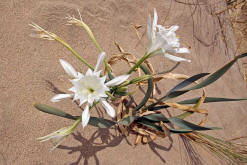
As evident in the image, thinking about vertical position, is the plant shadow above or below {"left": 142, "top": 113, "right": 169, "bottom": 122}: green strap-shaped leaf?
below

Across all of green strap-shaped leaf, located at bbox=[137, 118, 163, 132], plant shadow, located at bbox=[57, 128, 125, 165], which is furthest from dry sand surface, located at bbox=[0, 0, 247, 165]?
green strap-shaped leaf, located at bbox=[137, 118, 163, 132]

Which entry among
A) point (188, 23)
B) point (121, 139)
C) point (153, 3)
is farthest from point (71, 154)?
point (188, 23)

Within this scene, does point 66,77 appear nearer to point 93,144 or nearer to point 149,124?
point 93,144

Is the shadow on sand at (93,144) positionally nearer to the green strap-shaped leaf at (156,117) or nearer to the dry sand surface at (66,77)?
the dry sand surface at (66,77)

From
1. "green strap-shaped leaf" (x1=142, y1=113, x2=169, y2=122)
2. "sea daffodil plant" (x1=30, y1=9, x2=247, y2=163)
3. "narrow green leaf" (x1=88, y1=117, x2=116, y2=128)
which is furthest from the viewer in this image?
"green strap-shaped leaf" (x1=142, y1=113, x2=169, y2=122)

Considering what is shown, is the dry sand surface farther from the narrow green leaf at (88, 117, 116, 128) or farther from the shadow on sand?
the narrow green leaf at (88, 117, 116, 128)

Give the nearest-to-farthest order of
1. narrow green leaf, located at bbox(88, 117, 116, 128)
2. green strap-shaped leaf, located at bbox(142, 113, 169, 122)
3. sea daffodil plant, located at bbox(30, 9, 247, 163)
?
sea daffodil plant, located at bbox(30, 9, 247, 163), narrow green leaf, located at bbox(88, 117, 116, 128), green strap-shaped leaf, located at bbox(142, 113, 169, 122)

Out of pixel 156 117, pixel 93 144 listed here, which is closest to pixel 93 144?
pixel 93 144

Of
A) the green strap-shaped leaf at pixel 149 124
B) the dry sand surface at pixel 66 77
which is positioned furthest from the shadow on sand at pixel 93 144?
the green strap-shaped leaf at pixel 149 124

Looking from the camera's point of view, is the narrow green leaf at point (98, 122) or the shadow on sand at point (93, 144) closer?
the narrow green leaf at point (98, 122)
